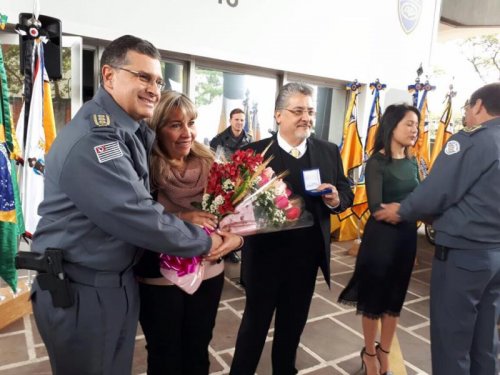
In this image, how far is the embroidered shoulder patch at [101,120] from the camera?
1.19m

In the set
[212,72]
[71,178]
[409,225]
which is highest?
[212,72]

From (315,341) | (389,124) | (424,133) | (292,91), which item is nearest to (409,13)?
(424,133)

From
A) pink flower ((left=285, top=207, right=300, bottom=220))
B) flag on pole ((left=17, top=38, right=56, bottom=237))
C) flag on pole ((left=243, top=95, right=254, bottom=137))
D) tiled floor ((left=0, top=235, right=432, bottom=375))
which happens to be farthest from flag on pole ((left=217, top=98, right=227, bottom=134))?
pink flower ((left=285, top=207, right=300, bottom=220))

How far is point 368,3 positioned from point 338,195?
185 inches

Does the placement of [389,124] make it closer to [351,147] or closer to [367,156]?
[367,156]

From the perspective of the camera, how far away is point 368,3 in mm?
5602

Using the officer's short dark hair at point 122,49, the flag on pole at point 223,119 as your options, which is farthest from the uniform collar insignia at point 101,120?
the flag on pole at point 223,119

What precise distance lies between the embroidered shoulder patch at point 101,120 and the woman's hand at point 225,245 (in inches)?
21.9

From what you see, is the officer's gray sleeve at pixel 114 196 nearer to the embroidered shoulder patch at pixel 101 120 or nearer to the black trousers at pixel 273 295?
the embroidered shoulder patch at pixel 101 120

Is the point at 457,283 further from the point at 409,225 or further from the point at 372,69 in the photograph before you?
the point at 372,69

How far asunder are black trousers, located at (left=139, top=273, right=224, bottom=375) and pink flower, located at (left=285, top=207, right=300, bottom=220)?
0.39 meters

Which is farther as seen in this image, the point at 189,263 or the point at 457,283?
the point at 457,283

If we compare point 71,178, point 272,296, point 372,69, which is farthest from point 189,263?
point 372,69

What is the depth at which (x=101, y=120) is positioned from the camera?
47.2 inches
